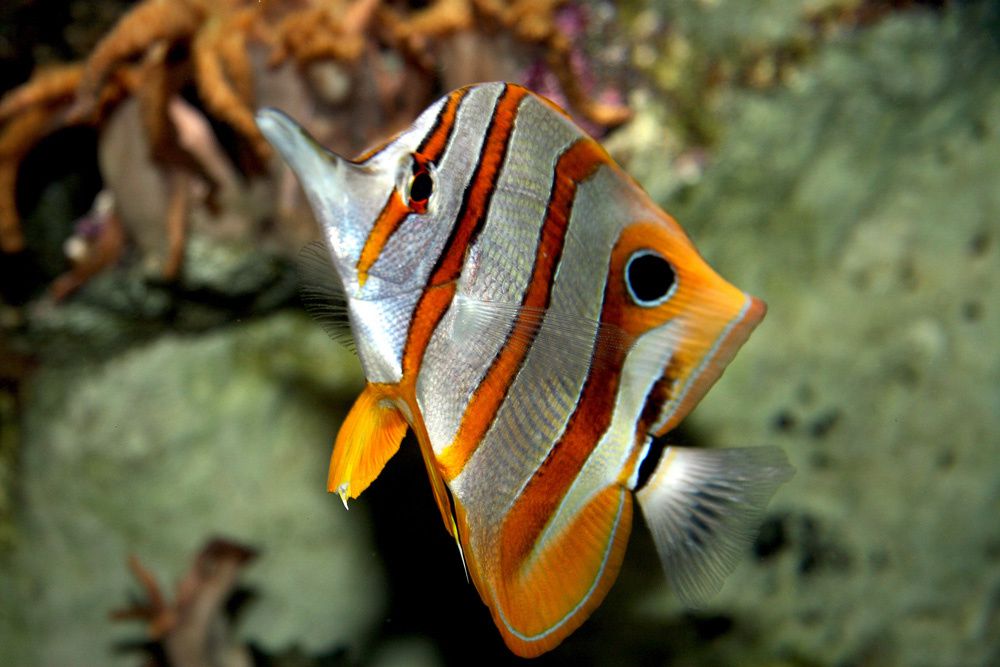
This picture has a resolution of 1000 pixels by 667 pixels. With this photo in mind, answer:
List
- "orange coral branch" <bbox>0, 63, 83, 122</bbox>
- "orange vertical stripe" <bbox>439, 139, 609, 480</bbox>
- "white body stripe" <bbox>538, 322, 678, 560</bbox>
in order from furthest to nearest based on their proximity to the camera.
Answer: "orange coral branch" <bbox>0, 63, 83, 122</bbox>
"white body stripe" <bbox>538, 322, 678, 560</bbox>
"orange vertical stripe" <bbox>439, 139, 609, 480</bbox>

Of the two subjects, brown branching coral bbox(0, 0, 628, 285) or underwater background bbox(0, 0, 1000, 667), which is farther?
underwater background bbox(0, 0, 1000, 667)

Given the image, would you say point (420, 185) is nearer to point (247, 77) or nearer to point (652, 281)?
point (652, 281)

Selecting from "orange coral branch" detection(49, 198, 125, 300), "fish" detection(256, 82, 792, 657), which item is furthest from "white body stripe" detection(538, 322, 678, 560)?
"orange coral branch" detection(49, 198, 125, 300)

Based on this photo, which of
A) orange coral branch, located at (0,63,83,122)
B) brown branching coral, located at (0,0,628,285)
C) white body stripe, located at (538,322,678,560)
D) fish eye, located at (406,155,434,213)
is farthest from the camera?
orange coral branch, located at (0,63,83,122)

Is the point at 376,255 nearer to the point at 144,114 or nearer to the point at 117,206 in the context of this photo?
the point at 144,114

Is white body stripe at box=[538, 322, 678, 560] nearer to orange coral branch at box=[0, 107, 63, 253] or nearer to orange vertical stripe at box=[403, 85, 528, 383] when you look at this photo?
orange vertical stripe at box=[403, 85, 528, 383]

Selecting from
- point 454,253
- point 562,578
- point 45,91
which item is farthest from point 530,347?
point 45,91

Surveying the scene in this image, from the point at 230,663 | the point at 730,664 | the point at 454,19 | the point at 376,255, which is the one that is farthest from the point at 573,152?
the point at 230,663

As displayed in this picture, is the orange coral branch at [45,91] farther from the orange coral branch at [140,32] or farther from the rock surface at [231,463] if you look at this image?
the rock surface at [231,463]
